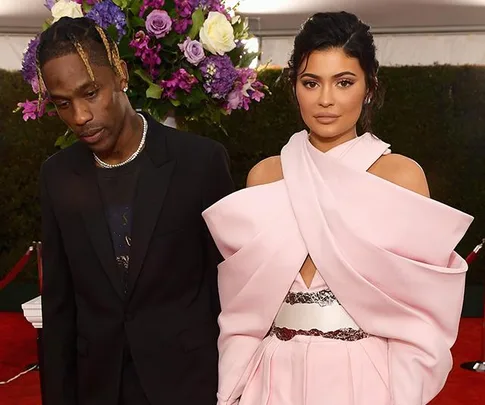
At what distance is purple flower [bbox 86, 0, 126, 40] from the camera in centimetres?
296

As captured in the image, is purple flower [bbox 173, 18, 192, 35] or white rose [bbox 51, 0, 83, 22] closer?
white rose [bbox 51, 0, 83, 22]

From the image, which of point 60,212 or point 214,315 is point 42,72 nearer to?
point 60,212

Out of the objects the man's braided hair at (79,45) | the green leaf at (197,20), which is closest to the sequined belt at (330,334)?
the man's braided hair at (79,45)

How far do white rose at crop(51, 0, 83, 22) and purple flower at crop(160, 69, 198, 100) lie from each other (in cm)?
43

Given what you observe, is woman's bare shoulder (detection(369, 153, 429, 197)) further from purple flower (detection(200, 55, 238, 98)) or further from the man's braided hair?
purple flower (detection(200, 55, 238, 98))

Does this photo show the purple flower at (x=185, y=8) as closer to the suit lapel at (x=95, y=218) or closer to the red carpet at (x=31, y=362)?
the suit lapel at (x=95, y=218)

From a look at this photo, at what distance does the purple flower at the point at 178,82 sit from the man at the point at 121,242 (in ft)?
1.96

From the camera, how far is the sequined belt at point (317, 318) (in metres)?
2.29

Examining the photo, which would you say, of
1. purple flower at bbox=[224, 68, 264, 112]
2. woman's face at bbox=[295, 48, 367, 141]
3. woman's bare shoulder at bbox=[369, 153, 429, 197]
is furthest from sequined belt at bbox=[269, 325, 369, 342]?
purple flower at bbox=[224, 68, 264, 112]

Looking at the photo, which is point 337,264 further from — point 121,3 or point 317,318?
point 121,3

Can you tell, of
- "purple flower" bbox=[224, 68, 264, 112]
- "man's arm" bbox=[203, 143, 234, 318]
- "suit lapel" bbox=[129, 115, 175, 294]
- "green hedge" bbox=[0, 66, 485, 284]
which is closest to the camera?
"suit lapel" bbox=[129, 115, 175, 294]

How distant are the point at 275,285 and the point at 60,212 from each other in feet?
2.40

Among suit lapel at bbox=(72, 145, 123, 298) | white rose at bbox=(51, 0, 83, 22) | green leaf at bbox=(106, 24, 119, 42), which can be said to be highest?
white rose at bbox=(51, 0, 83, 22)

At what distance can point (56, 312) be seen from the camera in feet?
8.15
